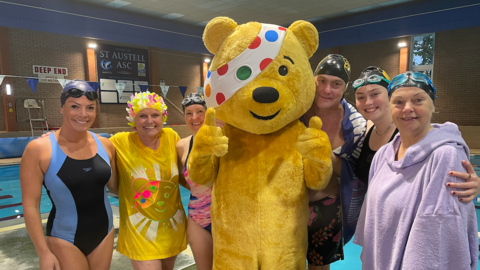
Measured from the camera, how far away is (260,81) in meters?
1.66

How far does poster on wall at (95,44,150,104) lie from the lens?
45.5 ft

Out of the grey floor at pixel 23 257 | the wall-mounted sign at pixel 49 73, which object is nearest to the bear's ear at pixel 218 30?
the grey floor at pixel 23 257

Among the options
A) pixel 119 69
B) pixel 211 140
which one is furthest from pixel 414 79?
pixel 119 69

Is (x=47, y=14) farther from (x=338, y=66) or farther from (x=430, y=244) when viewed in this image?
(x=430, y=244)

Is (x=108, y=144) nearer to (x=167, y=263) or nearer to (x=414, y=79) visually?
(x=167, y=263)

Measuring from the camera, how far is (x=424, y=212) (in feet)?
4.41

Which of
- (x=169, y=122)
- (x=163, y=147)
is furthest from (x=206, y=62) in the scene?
(x=163, y=147)

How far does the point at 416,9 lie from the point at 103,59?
483 inches

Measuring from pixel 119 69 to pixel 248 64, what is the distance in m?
14.2

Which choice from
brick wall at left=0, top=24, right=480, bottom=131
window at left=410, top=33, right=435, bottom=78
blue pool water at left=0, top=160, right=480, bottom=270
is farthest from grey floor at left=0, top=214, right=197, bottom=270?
window at left=410, top=33, right=435, bottom=78

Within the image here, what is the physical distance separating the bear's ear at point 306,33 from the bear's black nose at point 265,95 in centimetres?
44

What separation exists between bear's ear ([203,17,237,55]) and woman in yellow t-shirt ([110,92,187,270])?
918 millimetres

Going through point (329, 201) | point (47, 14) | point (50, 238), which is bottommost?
point (50, 238)

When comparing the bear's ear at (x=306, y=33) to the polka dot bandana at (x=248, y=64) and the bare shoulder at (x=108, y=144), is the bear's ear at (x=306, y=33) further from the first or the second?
the bare shoulder at (x=108, y=144)
